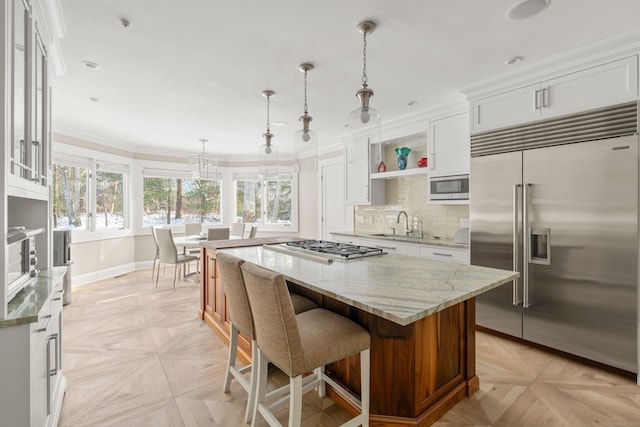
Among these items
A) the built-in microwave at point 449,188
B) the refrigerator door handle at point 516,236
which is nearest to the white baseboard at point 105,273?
the built-in microwave at point 449,188

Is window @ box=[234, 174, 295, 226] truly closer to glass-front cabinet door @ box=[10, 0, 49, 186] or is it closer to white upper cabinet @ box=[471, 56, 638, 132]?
white upper cabinet @ box=[471, 56, 638, 132]

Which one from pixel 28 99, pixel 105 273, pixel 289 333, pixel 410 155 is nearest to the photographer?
pixel 289 333

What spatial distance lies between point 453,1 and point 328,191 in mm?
4159

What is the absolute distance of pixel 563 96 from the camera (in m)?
2.52

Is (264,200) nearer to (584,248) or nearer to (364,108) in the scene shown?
(364,108)

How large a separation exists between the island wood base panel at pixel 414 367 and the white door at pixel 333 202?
3509 millimetres

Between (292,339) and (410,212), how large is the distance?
3416 millimetres

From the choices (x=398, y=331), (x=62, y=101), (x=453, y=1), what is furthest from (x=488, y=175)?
(x=62, y=101)

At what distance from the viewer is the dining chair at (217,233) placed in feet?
15.8

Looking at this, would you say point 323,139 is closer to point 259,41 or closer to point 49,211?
point 259,41

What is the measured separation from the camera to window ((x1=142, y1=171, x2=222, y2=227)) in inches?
244

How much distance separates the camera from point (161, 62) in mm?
2553

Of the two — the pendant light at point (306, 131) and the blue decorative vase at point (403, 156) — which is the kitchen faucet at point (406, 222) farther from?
the pendant light at point (306, 131)

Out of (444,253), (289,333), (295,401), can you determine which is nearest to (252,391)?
(295,401)
